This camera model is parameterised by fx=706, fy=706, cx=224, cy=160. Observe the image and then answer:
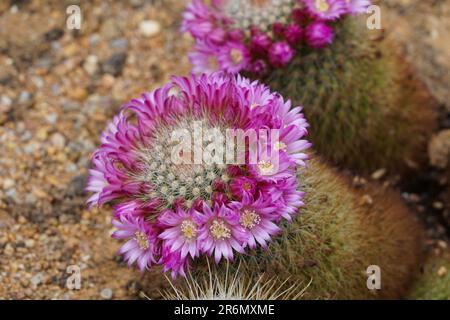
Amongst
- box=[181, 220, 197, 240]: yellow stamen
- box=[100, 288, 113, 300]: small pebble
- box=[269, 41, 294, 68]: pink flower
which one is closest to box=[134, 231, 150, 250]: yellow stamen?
box=[181, 220, 197, 240]: yellow stamen

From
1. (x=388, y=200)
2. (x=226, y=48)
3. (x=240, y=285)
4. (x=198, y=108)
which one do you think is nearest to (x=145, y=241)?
(x=240, y=285)

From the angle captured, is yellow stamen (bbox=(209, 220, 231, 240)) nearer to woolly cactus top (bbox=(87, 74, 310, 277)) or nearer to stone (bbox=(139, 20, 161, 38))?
woolly cactus top (bbox=(87, 74, 310, 277))

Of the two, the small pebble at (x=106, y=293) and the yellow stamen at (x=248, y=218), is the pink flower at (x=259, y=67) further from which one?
the small pebble at (x=106, y=293)

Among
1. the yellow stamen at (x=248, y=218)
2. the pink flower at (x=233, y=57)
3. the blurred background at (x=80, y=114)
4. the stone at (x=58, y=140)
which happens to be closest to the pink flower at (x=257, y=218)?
the yellow stamen at (x=248, y=218)

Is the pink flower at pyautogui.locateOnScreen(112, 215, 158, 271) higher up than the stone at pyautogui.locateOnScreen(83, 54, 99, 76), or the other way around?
the stone at pyautogui.locateOnScreen(83, 54, 99, 76)

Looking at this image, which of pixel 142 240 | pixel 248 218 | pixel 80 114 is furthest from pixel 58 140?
pixel 248 218

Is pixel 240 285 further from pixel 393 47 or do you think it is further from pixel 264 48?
pixel 393 47

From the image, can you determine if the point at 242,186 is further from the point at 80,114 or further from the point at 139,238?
the point at 80,114

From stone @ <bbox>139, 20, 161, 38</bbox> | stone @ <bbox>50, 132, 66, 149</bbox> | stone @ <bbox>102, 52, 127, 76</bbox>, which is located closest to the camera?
stone @ <bbox>50, 132, 66, 149</bbox>
